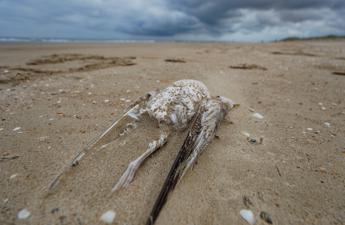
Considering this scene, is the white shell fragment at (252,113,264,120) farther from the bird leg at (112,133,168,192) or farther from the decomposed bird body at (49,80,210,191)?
the bird leg at (112,133,168,192)

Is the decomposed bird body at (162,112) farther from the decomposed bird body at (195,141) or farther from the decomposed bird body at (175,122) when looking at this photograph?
Result: the decomposed bird body at (195,141)

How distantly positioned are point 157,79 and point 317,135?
135 inches

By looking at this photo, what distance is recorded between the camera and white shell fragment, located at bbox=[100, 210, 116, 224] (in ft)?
4.00

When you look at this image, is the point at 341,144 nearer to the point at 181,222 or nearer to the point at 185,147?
the point at 185,147

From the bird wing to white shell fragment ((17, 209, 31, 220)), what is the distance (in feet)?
2.82

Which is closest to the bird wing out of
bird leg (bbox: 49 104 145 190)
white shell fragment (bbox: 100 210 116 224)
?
white shell fragment (bbox: 100 210 116 224)

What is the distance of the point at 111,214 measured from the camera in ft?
4.12

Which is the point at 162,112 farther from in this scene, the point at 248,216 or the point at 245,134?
the point at 248,216

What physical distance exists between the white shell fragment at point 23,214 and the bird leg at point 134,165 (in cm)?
58

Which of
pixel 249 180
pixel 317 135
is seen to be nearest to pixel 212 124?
pixel 249 180

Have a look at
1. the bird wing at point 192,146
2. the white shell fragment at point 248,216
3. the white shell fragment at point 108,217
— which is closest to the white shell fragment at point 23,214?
the white shell fragment at point 108,217

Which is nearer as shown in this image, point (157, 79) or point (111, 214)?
point (111, 214)

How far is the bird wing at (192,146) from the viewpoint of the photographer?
1285 mm

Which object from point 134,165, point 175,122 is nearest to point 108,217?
point 134,165
